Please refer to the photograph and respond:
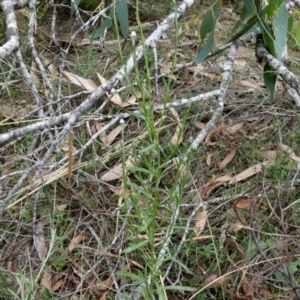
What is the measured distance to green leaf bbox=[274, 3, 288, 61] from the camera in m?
1.45

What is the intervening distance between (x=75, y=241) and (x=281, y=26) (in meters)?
0.90

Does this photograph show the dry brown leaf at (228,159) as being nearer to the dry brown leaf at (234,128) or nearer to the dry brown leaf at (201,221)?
the dry brown leaf at (234,128)

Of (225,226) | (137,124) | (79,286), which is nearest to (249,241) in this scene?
(225,226)

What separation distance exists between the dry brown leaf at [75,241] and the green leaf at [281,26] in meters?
0.84

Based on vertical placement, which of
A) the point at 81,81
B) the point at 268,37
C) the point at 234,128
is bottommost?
the point at 234,128

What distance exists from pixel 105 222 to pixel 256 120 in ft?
2.25

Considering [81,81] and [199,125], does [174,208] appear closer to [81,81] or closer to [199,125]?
[199,125]

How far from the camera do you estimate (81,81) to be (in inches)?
72.8

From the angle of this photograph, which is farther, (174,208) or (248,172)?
(248,172)

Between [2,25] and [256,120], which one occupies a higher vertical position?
[2,25]

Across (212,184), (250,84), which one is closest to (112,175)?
(212,184)

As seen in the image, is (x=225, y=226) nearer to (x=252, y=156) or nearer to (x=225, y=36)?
(x=252, y=156)

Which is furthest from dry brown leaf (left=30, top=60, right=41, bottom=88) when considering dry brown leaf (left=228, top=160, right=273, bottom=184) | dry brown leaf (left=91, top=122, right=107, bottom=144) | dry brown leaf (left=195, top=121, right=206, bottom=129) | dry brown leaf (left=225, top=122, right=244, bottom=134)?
dry brown leaf (left=228, top=160, right=273, bottom=184)

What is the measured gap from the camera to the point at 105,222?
142 cm
